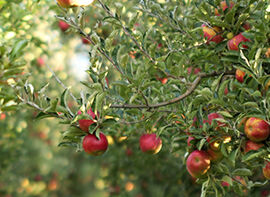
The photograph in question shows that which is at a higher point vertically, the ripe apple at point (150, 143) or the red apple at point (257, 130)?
the red apple at point (257, 130)

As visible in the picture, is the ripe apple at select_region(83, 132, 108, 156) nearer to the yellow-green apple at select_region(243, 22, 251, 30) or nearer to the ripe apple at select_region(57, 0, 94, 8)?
the ripe apple at select_region(57, 0, 94, 8)

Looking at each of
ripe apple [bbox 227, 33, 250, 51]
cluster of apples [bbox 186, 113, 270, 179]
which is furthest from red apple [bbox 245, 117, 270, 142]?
ripe apple [bbox 227, 33, 250, 51]

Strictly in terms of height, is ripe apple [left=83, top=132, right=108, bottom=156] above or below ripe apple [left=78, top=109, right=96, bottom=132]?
below

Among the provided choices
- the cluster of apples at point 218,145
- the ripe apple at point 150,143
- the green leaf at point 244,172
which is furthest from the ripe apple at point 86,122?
the green leaf at point 244,172

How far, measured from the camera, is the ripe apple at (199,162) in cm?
177

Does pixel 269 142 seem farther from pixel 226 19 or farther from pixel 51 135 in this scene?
pixel 51 135

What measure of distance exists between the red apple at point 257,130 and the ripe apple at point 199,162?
30cm

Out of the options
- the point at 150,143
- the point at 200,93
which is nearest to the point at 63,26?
the point at 150,143

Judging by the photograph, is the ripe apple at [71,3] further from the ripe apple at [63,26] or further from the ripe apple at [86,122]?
the ripe apple at [63,26]

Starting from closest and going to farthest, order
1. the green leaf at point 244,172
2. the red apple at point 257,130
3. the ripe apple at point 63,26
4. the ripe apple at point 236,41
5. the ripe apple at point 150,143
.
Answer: the red apple at point 257,130, the ripe apple at point 236,41, the green leaf at point 244,172, the ripe apple at point 150,143, the ripe apple at point 63,26

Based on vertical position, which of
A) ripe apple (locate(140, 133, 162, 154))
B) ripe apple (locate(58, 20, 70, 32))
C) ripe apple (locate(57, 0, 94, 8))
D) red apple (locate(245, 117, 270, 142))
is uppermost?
ripe apple (locate(57, 0, 94, 8))

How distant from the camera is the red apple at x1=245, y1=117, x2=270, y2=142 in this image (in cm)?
153

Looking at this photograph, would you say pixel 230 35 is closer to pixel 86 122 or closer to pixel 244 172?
pixel 244 172

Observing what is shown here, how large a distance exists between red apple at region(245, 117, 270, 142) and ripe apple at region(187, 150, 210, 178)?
303mm
